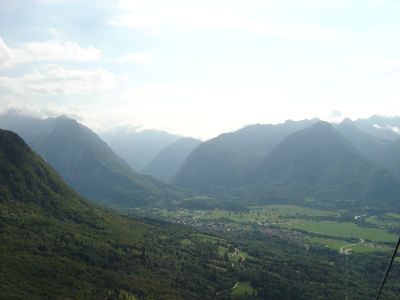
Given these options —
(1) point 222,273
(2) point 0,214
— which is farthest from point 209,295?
(2) point 0,214

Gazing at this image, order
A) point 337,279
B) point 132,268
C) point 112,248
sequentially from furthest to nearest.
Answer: point 337,279, point 112,248, point 132,268

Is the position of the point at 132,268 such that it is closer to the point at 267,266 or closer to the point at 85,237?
the point at 85,237

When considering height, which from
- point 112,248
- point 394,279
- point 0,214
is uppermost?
point 0,214

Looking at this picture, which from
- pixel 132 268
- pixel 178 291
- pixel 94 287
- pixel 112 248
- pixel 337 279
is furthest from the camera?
pixel 337 279

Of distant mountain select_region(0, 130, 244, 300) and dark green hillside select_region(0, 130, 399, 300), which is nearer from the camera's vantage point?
distant mountain select_region(0, 130, 244, 300)

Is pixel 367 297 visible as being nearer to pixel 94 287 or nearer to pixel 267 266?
pixel 267 266

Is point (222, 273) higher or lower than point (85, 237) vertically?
lower

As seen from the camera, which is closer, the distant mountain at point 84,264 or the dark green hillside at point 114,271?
the distant mountain at point 84,264

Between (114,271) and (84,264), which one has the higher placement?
(84,264)

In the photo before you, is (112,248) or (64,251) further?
(112,248)

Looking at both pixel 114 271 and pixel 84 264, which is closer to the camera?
pixel 84 264
